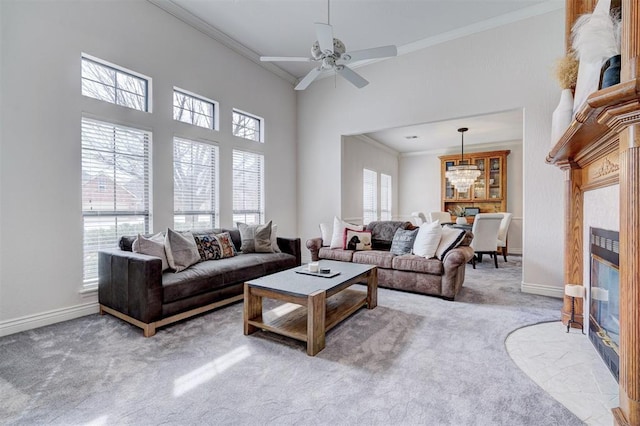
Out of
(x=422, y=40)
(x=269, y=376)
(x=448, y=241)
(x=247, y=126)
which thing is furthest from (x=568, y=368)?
(x=247, y=126)

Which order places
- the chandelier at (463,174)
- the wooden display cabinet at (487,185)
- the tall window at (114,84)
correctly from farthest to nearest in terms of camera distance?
the wooden display cabinet at (487,185) < the chandelier at (463,174) < the tall window at (114,84)

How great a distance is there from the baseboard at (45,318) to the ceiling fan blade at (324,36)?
3490 millimetres

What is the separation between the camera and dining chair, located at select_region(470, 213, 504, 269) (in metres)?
5.37

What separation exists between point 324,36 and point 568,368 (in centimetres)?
315

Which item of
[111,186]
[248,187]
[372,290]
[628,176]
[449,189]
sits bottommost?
[372,290]

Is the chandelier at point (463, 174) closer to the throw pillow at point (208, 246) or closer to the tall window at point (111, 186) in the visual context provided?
the throw pillow at point (208, 246)

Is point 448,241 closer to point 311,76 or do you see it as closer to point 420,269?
point 420,269

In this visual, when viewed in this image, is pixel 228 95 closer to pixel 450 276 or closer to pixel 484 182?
pixel 450 276

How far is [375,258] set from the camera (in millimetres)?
4133

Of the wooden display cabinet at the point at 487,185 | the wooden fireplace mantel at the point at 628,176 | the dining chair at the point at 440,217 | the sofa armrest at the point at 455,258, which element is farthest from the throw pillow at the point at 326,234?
the wooden display cabinet at the point at 487,185

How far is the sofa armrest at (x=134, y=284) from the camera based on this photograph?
8.38ft

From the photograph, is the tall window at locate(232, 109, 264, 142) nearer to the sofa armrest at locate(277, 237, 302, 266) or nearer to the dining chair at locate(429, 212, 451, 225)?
the sofa armrest at locate(277, 237, 302, 266)

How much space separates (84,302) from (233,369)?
84.3 inches

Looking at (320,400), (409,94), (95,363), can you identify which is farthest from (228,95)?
(320,400)
